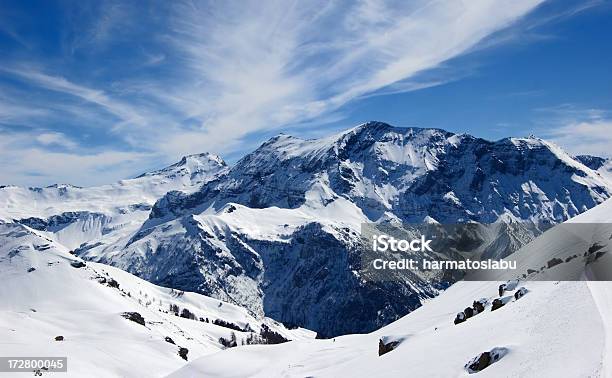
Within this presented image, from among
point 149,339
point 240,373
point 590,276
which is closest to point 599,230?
point 590,276

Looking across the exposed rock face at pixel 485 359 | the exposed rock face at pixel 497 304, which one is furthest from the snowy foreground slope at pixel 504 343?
the exposed rock face at pixel 497 304

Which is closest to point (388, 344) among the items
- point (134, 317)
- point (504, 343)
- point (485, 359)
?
point (504, 343)

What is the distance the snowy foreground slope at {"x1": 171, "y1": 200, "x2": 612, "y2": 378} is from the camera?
27062 millimetres

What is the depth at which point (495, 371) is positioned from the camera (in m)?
28.9

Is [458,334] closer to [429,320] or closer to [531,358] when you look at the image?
[531,358]

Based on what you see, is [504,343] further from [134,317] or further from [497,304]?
[134,317]

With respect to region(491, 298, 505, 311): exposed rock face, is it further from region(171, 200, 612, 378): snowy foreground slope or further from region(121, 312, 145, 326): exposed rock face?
region(121, 312, 145, 326): exposed rock face

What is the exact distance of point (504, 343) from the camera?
1275 inches

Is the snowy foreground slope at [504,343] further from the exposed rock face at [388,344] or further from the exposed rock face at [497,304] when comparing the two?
the exposed rock face at [497,304]

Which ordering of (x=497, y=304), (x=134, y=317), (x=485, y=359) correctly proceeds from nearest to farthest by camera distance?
1. (x=485, y=359)
2. (x=497, y=304)
3. (x=134, y=317)

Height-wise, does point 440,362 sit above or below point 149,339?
below

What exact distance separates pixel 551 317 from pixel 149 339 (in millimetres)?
129107

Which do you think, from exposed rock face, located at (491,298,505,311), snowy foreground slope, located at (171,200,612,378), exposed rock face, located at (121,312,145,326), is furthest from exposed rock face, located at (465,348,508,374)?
exposed rock face, located at (121,312,145,326)

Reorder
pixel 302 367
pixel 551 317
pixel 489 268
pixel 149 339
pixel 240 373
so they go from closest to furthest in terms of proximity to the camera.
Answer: pixel 551 317 < pixel 302 367 < pixel 240 373 < pixel 489 268 < pixel 149 339
